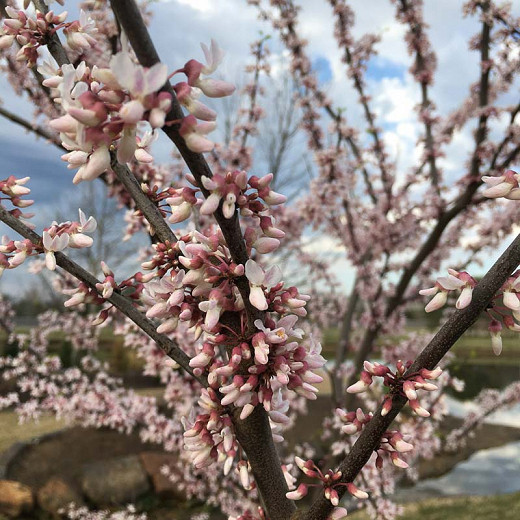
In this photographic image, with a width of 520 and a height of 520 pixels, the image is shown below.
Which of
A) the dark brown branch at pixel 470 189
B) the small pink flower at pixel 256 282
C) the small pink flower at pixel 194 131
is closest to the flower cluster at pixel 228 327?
the small pink flower at pixel 256 282

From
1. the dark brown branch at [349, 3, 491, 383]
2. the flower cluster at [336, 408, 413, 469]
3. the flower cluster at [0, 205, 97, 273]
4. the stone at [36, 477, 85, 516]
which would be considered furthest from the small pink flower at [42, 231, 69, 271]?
the stone at [36, 477, 85, 516]

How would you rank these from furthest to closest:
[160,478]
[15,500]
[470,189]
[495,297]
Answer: [160,478], [15,500], [470,189], [495,297]

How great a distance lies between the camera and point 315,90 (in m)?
5.29

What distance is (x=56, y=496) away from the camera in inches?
281

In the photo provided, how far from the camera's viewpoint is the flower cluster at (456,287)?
1095mm

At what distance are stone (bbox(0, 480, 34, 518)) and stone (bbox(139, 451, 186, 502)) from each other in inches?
78.5

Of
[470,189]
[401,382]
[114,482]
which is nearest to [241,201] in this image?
[401,382]

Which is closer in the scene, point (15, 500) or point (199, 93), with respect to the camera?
point (199, 93)

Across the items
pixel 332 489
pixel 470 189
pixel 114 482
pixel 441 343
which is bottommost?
pixel 114 482

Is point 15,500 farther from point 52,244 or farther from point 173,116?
point 173,116

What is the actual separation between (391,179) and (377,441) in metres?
4.54

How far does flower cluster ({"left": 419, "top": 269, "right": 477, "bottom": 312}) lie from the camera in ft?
3.59

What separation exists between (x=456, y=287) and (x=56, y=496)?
320 inches

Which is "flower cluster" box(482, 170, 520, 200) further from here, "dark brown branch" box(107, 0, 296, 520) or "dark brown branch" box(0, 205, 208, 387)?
"dark brown branch" box(0, 205, 208, 387)
